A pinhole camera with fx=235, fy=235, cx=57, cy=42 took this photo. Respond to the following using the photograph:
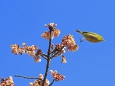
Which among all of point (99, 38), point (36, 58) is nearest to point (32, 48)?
point (36, 58)

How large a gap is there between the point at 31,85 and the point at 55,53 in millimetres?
1662

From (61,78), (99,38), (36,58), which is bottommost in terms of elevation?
(99,38)

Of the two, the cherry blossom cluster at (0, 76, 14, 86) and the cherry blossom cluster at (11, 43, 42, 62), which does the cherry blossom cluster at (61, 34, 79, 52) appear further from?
the cherry blossom cluster at (0, 76, 14, 86)

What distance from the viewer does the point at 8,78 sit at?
6078mm

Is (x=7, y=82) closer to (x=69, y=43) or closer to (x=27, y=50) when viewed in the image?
(x=27, y=50)

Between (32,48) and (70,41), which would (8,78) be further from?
(70,41)

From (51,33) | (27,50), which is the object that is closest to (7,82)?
(27,50)

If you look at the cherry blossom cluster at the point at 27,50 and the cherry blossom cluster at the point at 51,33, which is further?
the cherry blossom cluster at the point at 27,50

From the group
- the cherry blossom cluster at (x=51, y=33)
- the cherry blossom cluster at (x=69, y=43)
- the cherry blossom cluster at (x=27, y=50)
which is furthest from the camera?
the cherry blossom cluster at (x=27, y=50)

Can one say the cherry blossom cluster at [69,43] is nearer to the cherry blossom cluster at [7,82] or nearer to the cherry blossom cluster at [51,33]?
the cherry blossom cluster at [51,33]

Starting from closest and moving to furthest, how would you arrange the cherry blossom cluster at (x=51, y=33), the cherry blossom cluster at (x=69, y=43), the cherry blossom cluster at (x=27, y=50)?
the cherry blossom cluster at (x=51, y=33) → the cherry blossom cluster at (x=69, y=43) → the cherry blossom cluster at (x=27, y=50)

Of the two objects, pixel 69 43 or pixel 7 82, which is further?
pixel 69 43

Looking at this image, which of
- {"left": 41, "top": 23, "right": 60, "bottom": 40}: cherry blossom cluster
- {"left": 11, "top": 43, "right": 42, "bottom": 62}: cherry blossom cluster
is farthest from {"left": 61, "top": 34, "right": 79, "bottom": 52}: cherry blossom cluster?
{"left": 11, "top": 43, "right": 42, "bottom": 62}: cherry blossom cluster

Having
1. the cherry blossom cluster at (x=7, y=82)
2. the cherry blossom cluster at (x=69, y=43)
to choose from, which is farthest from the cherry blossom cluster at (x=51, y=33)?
the cherry blossom cluster at (x=7, y=82)
